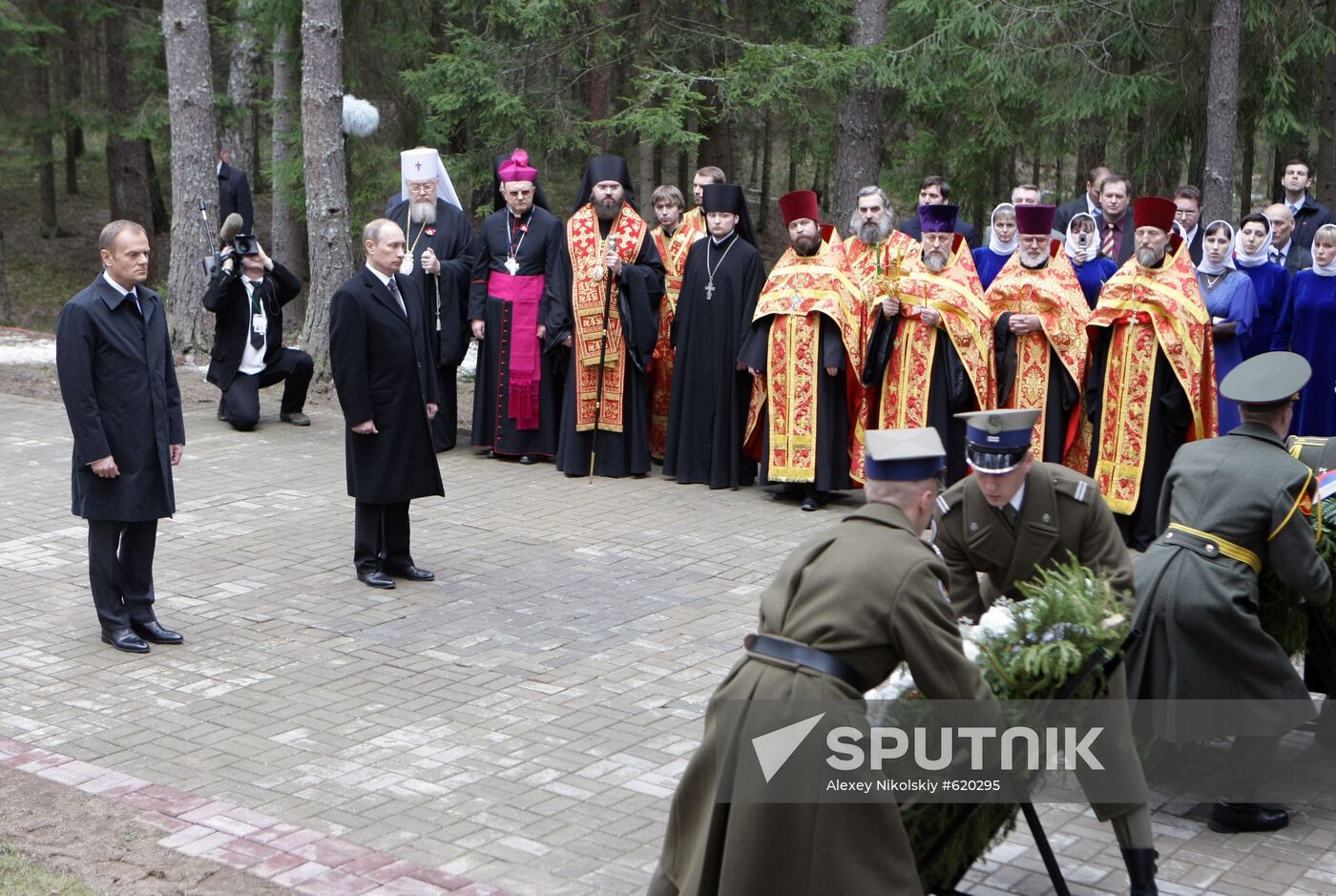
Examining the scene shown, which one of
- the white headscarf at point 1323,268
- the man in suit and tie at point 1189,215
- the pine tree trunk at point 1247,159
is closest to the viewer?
the white headscarf at point 1323,268

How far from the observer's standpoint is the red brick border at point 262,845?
4762mm

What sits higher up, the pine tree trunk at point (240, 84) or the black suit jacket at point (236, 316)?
the pine tree trunk at point (240, 84)

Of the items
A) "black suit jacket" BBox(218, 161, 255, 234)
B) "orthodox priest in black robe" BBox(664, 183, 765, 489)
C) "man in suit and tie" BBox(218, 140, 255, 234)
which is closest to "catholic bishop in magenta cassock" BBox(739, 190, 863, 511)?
"orthodox priest in black robe" BBox(664, 183, 765, 489)

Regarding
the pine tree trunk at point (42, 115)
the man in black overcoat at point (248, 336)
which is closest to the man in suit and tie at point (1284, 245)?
the man in black overcoat at point (248, 336)

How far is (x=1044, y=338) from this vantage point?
389 inches

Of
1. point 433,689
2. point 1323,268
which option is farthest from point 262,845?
point 1323,268

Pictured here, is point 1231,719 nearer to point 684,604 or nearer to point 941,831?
point 941,831

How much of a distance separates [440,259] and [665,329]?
6.40 ft

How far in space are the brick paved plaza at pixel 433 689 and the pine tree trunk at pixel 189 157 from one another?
579 centimetres

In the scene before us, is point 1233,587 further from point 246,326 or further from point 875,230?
point 246,326

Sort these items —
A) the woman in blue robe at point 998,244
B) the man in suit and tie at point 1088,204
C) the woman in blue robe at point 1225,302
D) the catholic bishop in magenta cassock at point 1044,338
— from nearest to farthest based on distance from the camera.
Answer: the catholic bishop in magenta cassock at point 1044,338
the woman in blue robe at point 1225,302
the woman in blue robe at point 998,244
the man in suit and tie at point 1088,204

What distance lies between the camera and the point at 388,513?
8.34 m

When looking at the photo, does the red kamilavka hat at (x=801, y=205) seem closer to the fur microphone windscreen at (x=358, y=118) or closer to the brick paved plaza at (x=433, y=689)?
the brick paved plaza at (x=433, y=689)

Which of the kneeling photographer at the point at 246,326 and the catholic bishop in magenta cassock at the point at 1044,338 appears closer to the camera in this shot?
the catholic bishop in magenta cassock at the point at 1044,338
